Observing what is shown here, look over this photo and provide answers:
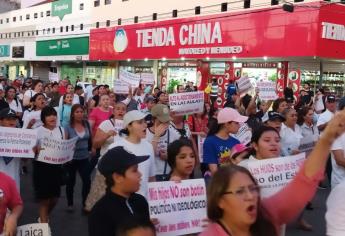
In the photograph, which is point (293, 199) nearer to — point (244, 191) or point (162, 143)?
point (244, 191)

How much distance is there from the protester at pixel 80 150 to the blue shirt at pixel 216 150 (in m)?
2.47

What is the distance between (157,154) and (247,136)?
60.2 inches

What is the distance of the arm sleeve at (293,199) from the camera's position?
7.88 feet

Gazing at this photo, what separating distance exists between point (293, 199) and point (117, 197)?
1232 millimetres

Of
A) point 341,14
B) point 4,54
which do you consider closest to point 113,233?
point 341,14

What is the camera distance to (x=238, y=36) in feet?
88.2

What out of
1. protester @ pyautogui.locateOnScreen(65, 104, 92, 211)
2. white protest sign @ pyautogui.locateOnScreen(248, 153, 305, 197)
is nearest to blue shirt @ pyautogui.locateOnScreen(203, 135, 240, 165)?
white protest sign @ pyautogui.locateOnScreen(248, 153, 305, 197)

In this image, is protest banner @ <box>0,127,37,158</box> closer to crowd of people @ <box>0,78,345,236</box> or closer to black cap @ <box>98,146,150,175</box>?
crowd of people @ <box>0,78,345,236</box>

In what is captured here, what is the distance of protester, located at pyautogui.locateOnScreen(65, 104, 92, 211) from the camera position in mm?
7484

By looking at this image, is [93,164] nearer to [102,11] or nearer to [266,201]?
[266,201]

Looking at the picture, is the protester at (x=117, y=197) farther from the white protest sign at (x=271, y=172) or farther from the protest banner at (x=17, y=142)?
the protest banner at (x=17, y=142)

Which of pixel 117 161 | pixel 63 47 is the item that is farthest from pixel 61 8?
pixel 117 161

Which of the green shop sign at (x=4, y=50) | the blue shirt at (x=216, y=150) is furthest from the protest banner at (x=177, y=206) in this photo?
the green shop sign at (x=4, y=50)

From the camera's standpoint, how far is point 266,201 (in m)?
2.51
